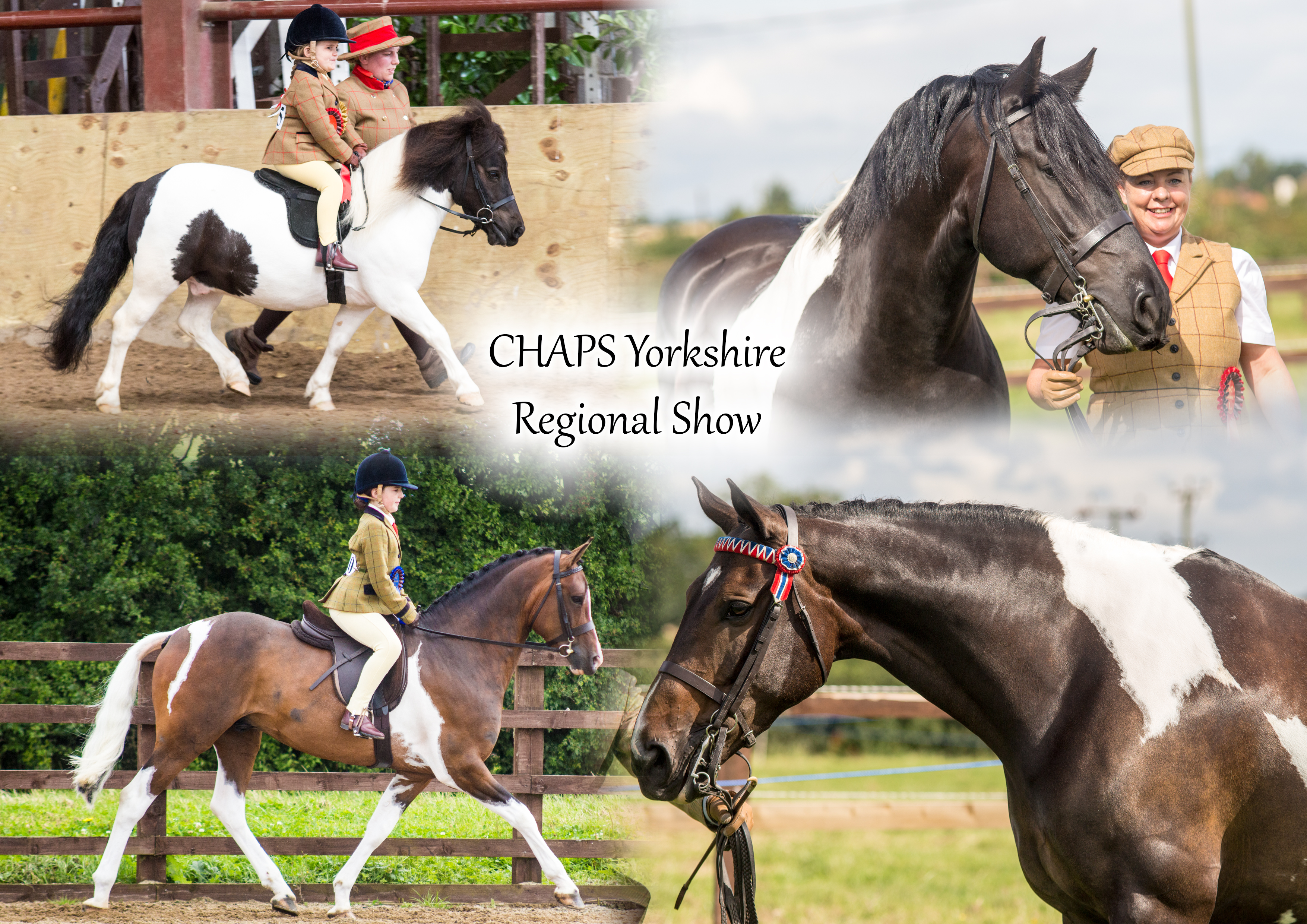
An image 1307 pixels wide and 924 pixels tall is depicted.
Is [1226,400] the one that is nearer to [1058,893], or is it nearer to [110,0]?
[1058,893]

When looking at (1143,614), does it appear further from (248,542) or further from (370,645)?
(248,542)

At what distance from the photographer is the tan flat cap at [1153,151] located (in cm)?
300

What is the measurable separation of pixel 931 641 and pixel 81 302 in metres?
3.58

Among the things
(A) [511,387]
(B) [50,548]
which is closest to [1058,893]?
(A) [511,387]

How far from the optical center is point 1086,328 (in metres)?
2.79

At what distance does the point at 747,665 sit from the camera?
102 inches

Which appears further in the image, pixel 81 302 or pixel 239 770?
pixel 239 770

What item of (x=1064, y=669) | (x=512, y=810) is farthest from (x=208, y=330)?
(x=1064, y=669)

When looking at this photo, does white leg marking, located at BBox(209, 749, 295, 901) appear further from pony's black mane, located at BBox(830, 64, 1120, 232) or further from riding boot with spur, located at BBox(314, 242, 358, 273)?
pony's black mane, located at BBox(830, 64, 1120, 232)

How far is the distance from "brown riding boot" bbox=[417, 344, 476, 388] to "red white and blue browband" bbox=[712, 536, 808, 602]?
2.00 m

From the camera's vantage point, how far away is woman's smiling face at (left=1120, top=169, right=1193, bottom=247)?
3.03 m

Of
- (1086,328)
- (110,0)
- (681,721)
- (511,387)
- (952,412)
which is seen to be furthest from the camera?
(110,0)

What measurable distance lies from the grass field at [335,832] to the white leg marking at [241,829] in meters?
0.66

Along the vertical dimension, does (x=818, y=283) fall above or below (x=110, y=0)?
below
